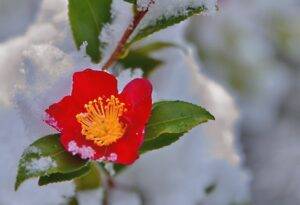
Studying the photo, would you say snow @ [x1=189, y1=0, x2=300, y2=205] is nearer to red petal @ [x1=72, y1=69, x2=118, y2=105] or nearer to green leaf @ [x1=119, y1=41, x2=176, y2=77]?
green leaf @ [x1=119, y1=41, x2=176, y2=77]

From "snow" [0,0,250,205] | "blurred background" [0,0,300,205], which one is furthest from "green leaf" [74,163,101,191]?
"blurred background" [0,0,300,205]

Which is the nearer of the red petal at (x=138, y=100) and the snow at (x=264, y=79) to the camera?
the red petal at (x=138, y=100)

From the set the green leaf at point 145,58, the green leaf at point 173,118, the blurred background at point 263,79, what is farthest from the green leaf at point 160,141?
the blurred background at point 263,79

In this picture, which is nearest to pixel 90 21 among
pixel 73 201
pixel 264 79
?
pixel 73 201

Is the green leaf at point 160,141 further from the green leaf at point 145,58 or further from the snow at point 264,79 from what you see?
the snow at point 264,79

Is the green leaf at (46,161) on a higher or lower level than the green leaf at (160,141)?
lower

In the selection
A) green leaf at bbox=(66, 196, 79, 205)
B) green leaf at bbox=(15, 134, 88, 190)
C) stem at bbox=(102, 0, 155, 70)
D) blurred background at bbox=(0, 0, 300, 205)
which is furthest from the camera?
blurred background at bbox=(0, 0, 300, 205)

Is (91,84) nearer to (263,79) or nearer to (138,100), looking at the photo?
(138,100)
